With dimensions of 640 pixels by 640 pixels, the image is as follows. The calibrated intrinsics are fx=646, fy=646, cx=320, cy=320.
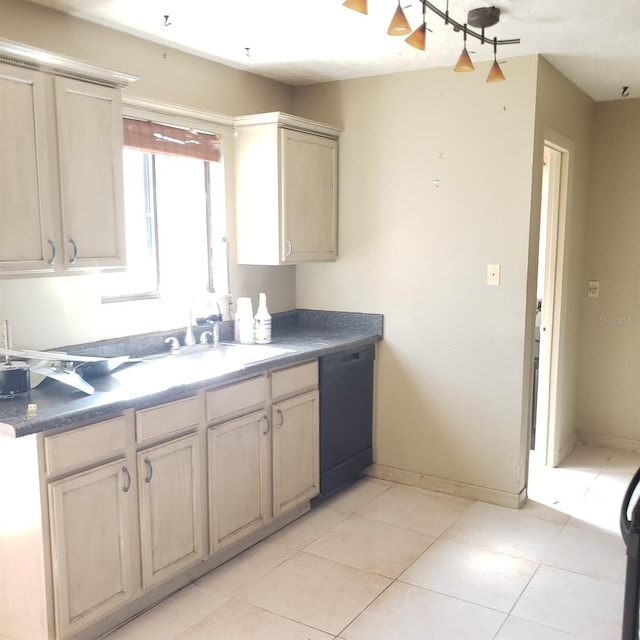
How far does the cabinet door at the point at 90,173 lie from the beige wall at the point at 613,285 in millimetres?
3246

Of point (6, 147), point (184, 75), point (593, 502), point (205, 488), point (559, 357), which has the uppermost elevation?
point (184, 75)

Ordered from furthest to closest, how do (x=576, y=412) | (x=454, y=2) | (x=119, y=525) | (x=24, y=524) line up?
(x=576, y=412)
(x=454, y=2)
(x=119, y=525)
(x=24, y=524)

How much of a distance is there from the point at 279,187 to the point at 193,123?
1.77 ft

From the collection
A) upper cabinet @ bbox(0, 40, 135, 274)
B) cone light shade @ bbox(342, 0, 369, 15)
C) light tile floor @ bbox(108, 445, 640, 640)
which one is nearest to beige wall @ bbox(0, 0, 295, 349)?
upper cabinet @ bbox(0, 40, 135, 274)

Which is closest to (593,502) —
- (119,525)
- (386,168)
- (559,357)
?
(559,357)

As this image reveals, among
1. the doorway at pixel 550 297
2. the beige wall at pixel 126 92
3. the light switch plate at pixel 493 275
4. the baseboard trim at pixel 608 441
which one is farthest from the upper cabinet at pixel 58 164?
the baseboard trim at pixel 608 441

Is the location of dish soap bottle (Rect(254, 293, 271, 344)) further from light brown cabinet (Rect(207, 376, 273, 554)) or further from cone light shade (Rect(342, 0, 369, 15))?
cone light shade (Rect(342, 0, 369, 15))

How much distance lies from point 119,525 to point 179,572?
1.41 feet

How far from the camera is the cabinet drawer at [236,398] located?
8.81ft

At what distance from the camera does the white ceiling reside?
8.41ft

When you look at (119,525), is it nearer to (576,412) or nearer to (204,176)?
(204,176)

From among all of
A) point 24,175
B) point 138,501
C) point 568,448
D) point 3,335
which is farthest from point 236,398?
point 568,448

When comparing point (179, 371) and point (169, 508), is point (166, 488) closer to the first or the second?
point (169, 508)

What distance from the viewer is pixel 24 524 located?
6.84 feet
